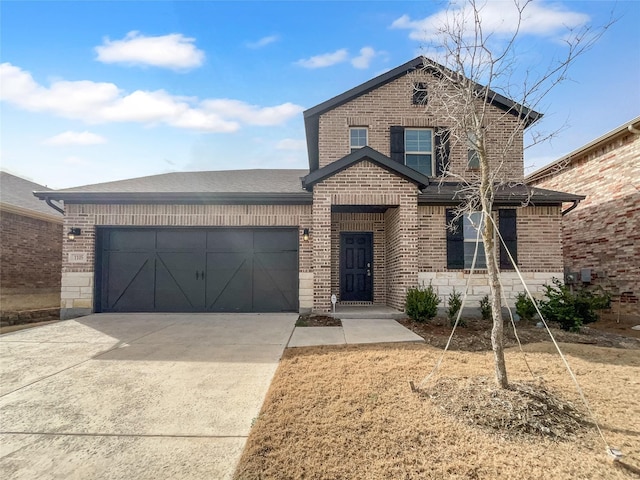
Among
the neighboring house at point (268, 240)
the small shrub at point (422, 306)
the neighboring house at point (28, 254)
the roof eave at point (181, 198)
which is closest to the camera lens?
the small shrub at point (422, 306)

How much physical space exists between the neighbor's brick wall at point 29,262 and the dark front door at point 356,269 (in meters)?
9.49

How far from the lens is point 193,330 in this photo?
697cm

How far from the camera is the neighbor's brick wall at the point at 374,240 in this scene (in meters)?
10.1

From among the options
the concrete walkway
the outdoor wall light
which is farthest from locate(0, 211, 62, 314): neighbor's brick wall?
the concrete walkway

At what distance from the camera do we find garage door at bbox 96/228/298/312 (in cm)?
907

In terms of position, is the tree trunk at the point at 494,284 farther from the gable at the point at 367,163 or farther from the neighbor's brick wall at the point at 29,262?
the neighbor's brick wall at the point at 29,262

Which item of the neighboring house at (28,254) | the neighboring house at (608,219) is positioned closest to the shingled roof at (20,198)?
the neighboring house at (28,254)

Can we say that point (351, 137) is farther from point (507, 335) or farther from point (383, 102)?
point (507, 335)

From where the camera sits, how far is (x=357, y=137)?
1066 centimetres

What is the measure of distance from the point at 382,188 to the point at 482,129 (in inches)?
181

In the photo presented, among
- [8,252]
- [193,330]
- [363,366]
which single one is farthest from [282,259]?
[8,252]

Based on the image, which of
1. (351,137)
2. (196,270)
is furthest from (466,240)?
(196,270)

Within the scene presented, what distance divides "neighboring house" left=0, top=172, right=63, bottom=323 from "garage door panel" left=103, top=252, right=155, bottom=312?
7.23 feet

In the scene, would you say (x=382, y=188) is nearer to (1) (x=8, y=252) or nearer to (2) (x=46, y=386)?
(2) (x=46, y=386)
